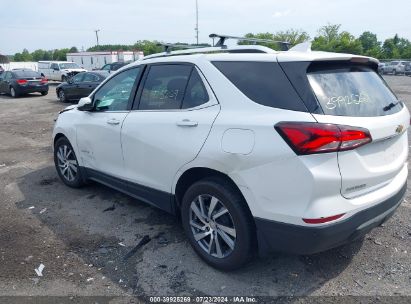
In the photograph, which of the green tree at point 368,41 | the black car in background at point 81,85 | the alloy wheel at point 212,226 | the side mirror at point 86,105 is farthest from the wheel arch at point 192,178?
the green tree at point 368,41

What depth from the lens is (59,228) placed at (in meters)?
4.14

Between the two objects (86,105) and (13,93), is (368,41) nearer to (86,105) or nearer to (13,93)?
(13,93)

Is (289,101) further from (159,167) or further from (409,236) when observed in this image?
(409,236)

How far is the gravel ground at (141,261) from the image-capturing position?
118 inches

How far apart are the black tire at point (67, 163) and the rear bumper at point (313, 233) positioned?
3.13 meters

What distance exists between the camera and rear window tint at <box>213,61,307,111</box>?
2.69 m

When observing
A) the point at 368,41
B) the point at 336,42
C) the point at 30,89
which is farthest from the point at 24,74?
the point at 368,41

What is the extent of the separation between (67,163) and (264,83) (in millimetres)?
3530

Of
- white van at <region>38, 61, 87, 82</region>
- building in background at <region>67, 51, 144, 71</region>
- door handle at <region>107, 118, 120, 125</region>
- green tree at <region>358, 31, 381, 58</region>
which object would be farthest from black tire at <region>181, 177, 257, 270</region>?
green tree at <region>358, 31, 381, 58</region>

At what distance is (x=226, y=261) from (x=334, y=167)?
123 cm

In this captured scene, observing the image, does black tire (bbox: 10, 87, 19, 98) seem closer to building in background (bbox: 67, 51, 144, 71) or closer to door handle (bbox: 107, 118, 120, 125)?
door handle (bbox: 107, 118, 120, 125)

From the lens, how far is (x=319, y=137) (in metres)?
2.48

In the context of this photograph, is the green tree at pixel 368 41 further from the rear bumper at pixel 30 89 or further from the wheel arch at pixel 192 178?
the wheel arch at pixel 192 178

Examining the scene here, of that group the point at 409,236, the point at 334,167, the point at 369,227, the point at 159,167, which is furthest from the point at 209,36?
the point at 409,236
